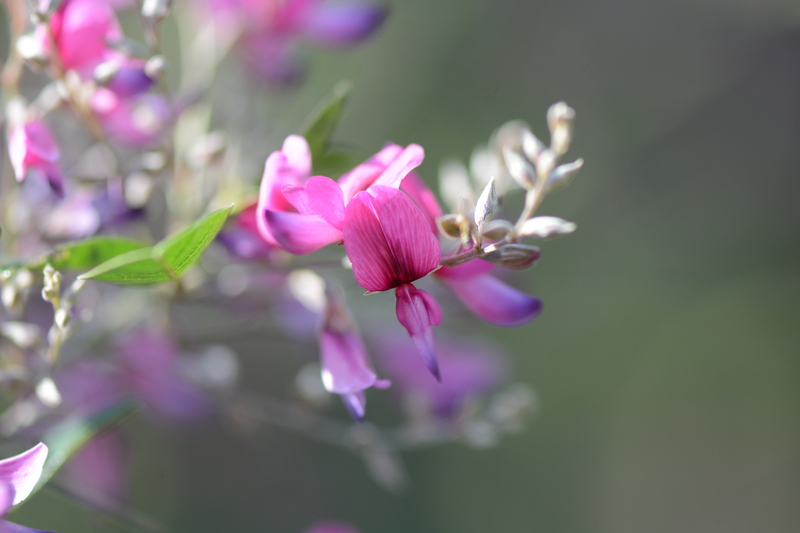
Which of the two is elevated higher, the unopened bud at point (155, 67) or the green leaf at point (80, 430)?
the unopened bud at point (155, 67)

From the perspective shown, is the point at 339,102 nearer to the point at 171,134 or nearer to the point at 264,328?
the point at 171,134

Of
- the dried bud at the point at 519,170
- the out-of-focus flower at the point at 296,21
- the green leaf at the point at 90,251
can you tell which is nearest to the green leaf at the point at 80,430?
the green leaf at the point at 90,251

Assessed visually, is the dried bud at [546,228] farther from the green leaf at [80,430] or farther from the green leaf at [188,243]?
the green leaf at [80,430]

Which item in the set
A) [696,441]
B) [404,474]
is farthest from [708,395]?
[404,474]

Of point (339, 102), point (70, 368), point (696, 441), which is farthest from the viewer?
point (696, 441)

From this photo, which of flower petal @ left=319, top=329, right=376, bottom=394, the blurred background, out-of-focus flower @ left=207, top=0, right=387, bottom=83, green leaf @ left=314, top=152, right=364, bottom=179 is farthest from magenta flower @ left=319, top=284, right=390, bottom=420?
the blurred background

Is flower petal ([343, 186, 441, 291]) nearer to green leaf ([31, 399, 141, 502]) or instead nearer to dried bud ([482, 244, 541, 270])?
dried bud ([482, 244, 541, 270])
